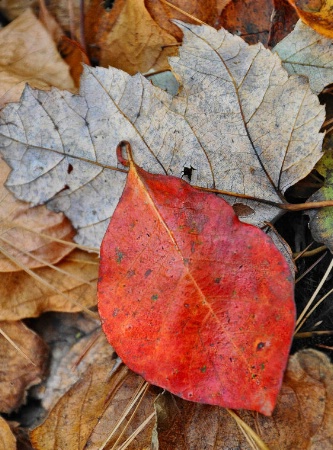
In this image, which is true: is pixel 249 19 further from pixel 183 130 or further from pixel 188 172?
pixel 188 172

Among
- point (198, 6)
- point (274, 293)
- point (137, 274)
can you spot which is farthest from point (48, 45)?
point (274, 293)

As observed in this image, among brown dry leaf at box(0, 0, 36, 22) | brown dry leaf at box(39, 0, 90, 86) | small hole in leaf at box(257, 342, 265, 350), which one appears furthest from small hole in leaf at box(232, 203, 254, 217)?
brown dry leaf at box(0, 0, 36, 22)

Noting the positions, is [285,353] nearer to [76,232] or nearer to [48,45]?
[76,232]

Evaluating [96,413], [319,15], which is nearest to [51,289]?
[96,413]

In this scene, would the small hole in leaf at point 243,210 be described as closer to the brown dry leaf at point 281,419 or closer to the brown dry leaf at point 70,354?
the brown dry leaf at point 281,419

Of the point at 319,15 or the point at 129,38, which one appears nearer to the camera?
the point at 319,15

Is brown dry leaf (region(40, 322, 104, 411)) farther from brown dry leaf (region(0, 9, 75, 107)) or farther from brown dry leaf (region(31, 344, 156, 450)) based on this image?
brown dry leaf (region(0, 9, 75, 107))

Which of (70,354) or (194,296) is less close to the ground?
(194,296)

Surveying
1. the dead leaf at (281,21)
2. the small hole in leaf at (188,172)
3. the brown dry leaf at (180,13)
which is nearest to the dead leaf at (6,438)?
the small hole in leaf at (188,172)
